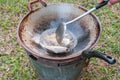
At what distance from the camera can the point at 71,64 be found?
1857mm

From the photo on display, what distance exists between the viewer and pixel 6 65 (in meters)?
2.54

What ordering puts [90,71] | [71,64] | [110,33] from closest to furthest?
[71,64]
[90,71]
[110,33]

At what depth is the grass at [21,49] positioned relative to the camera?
8.03ft

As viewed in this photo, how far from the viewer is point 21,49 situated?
8.77 ft

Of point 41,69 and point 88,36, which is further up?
point 88,36

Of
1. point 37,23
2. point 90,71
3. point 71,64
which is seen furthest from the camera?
point 90,71

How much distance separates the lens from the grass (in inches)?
96.3

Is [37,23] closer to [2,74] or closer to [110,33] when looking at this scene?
[2,74]

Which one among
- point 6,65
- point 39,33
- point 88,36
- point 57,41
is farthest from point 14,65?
point 88,36

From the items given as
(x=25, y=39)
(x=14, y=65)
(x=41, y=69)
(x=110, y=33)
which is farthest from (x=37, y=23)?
(x=110, y=33)

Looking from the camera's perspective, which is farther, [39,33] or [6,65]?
[6,65]

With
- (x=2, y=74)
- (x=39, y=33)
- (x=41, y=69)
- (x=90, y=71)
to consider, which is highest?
(x=39, y=33)

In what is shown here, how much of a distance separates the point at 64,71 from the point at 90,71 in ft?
1.94

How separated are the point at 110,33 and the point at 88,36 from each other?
0.88 meters
